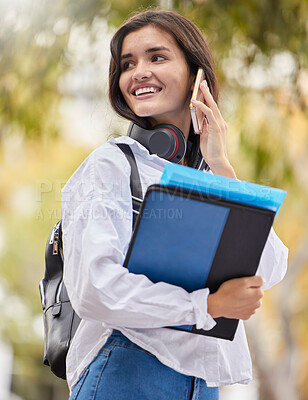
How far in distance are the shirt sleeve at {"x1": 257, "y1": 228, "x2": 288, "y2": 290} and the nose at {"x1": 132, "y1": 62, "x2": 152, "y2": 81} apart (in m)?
0.55

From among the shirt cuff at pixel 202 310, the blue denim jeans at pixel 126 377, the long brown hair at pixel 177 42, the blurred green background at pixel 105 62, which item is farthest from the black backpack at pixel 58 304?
the blurred green background at pixel 105 62

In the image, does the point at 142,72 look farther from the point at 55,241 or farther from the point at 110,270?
the point at 110,270

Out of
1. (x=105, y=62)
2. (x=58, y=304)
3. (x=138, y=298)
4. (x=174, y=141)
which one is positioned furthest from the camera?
(x=105, y=62)

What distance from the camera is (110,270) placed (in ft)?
4.02

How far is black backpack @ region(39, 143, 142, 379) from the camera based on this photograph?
56.4 inches

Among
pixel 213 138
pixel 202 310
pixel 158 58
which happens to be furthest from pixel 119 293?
pixel 158 58

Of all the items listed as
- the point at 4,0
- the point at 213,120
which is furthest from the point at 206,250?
the point at 4,0

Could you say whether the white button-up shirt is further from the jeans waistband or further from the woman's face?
the woman's face

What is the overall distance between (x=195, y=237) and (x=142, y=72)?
2.06 ft

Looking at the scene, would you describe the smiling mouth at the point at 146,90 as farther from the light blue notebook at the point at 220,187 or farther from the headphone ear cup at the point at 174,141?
the light blue notebook at the point at 220,187

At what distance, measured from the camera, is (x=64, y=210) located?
54.6 inches

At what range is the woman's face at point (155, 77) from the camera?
167 centimetres

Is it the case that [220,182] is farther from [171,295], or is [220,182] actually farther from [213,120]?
[213,120]

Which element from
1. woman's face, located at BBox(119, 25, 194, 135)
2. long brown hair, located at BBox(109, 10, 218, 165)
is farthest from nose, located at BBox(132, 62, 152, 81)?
long brown hair, located at BBox(109, 10, 218, 165)
